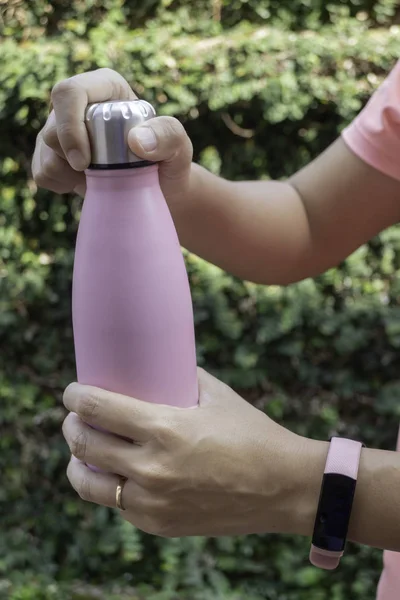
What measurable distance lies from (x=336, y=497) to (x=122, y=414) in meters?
0.29

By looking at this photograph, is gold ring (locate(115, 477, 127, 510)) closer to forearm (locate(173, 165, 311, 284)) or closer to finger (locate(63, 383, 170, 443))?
finger (locate(63, 383, 170, 443))

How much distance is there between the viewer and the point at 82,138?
0.88 m

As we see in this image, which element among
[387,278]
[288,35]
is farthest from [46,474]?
[288,35]

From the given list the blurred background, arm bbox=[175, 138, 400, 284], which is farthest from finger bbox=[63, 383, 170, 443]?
the blurred background

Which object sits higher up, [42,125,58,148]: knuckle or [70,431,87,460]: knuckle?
[42,125,58,148]: knuckle

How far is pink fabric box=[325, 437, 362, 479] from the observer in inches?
36.1

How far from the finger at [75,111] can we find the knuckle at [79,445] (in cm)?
34

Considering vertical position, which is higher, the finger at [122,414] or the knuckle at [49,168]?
the knuckle at [49,168]

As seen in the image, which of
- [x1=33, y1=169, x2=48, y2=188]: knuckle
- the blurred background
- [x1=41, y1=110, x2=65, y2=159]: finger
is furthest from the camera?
the blurred background

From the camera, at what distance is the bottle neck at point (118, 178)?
34.7 inches

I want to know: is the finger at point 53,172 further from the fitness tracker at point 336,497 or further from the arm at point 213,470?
the fitness tracker at point 336,497

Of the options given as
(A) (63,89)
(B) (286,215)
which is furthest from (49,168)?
(B) (286,215)

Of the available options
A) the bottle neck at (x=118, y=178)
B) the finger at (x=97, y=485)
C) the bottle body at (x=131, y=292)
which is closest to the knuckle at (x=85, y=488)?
the finger at (x=97, y=485)

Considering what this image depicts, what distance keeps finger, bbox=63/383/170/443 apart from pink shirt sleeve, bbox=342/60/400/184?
26.2 inches
